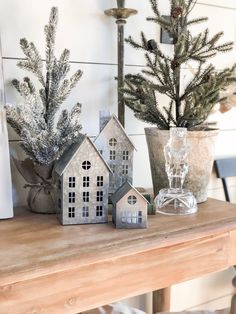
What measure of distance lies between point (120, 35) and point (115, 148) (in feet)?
1.21

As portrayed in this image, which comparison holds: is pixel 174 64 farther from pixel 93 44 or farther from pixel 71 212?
pixel 71 212

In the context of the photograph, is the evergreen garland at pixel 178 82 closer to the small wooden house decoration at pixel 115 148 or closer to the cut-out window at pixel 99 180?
the small wooden house decoration at pixel 115 148

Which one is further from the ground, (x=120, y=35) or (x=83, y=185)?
(x=120, y=35)

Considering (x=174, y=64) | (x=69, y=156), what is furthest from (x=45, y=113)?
(x=174, y=64)

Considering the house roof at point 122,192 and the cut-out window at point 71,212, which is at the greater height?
the house roof at point 122,192

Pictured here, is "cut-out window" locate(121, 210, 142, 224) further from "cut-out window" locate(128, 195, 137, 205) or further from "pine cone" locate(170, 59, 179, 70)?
"pine cone" locate(170, 59, 179, 70)

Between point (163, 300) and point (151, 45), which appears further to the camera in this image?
point (163, 300)

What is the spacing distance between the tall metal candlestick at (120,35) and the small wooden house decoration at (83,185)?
307 mm

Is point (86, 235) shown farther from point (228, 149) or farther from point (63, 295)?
point (228, 149)

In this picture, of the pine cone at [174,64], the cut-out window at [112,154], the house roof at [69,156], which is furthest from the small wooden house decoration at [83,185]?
the pine cone at [174,64]

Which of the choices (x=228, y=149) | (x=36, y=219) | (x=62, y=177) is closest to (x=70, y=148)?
(x=62, y=177)

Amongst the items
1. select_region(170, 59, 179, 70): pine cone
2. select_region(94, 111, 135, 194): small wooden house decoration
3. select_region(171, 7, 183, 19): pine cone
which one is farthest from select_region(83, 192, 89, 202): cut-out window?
select_region(171, 7, 183, 19): pine cone

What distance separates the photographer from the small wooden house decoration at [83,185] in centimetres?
88

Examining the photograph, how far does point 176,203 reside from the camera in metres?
1.00
